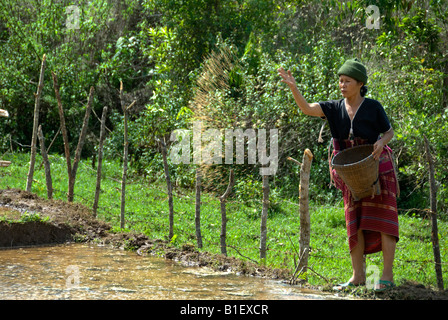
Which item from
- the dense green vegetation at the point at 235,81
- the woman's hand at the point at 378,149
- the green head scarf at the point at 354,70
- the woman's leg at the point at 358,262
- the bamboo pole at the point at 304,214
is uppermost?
the dense green vegetation at the point at 235,81

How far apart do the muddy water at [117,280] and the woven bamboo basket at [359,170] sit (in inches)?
35.6

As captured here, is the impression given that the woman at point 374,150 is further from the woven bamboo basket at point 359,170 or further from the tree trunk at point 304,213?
the tree trunk at point 304,213

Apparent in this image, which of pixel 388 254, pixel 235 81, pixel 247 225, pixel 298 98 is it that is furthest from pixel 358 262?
pixel 235 81

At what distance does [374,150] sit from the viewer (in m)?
4.91

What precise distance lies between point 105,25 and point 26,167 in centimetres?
542

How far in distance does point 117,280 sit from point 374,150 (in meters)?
2.52

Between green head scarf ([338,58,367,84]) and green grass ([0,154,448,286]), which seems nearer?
green head scarf ([338,58,367,84])

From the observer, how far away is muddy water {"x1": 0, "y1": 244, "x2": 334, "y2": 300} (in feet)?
16.6

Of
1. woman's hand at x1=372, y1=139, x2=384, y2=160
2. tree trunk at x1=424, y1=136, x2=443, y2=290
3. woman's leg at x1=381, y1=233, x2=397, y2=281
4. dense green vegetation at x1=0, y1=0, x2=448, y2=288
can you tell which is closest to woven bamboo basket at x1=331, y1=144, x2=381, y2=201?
woman's hand at x1=372, y1=139, x2=384, y2=160

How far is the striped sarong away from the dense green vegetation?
1.61 meters

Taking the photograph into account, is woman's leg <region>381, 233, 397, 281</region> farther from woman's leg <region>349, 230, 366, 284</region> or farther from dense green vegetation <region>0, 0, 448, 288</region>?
dense green vegetation <region>0, 0, 448, 288</region>

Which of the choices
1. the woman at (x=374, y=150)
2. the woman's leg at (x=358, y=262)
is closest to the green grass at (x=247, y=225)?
the woman's leg at (x=358, y=262)

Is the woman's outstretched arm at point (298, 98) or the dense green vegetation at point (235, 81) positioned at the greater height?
the dense green vegetation at point (235, 81)

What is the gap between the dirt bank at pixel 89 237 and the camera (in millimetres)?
5094
